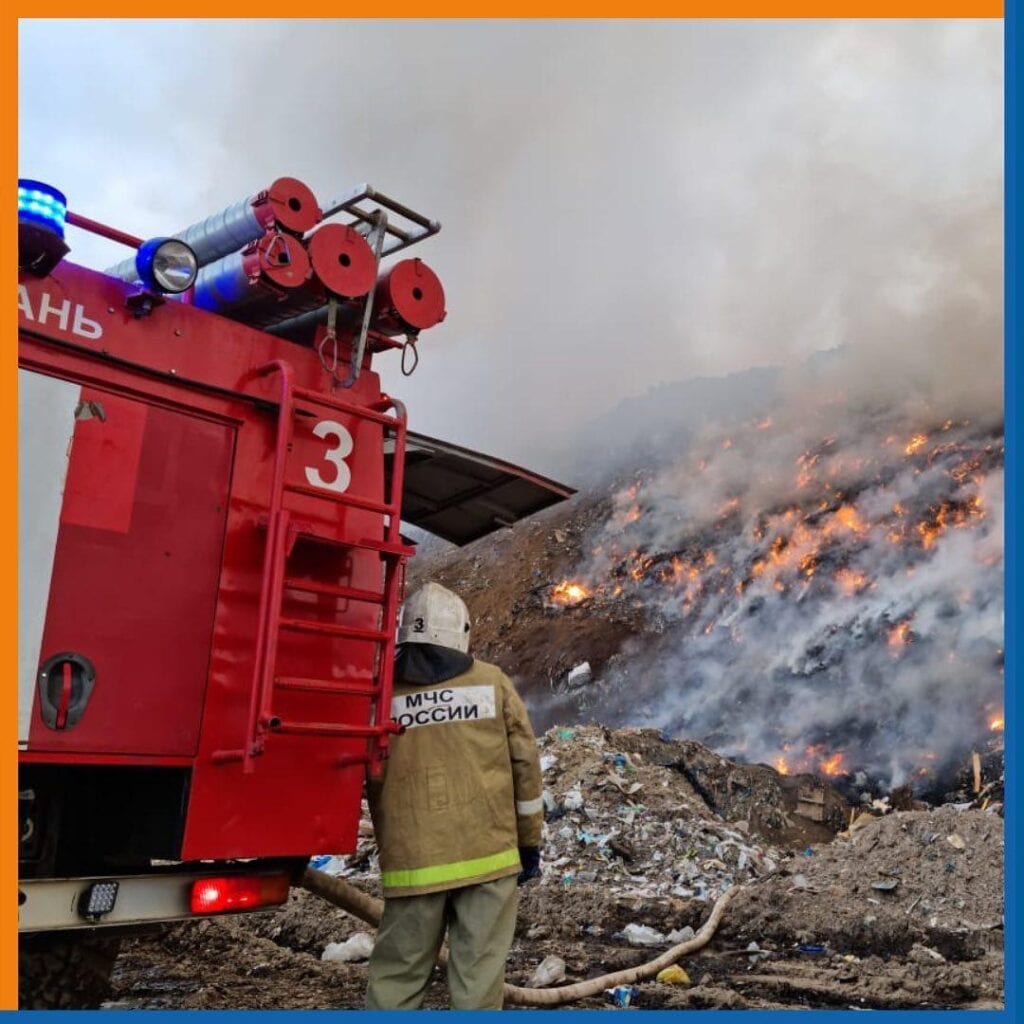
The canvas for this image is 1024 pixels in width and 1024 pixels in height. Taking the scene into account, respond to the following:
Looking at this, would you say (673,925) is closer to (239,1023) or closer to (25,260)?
(239,1023)

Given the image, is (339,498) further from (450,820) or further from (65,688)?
(450,820)

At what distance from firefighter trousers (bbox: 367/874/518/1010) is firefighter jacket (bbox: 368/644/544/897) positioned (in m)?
0.10

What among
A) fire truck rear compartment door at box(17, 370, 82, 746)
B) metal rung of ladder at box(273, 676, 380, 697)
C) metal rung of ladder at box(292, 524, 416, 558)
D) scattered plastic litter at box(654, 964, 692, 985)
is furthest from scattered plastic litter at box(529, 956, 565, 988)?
fire truck rear compartment door at box(17, 370, 82, 746)

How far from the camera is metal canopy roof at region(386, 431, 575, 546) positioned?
14.3ft

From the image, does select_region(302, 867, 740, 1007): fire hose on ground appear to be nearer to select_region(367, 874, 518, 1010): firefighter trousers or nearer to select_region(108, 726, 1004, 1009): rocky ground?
select_region(108, 726, 1004, 1009): rocky ground

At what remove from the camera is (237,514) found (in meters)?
3.35

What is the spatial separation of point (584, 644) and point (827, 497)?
7.77 m

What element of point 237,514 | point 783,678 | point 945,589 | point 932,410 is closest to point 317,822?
point 237,514

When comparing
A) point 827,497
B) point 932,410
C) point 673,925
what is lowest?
point 673,925

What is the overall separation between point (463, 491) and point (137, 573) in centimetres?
197

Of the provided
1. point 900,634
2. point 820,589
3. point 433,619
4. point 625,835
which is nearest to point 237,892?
point 433,619

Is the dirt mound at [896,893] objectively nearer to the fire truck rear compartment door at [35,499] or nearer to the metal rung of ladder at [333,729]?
the metal rung of ladder at [333,729]

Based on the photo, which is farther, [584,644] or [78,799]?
[584,644]

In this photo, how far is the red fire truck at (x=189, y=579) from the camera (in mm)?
2941
